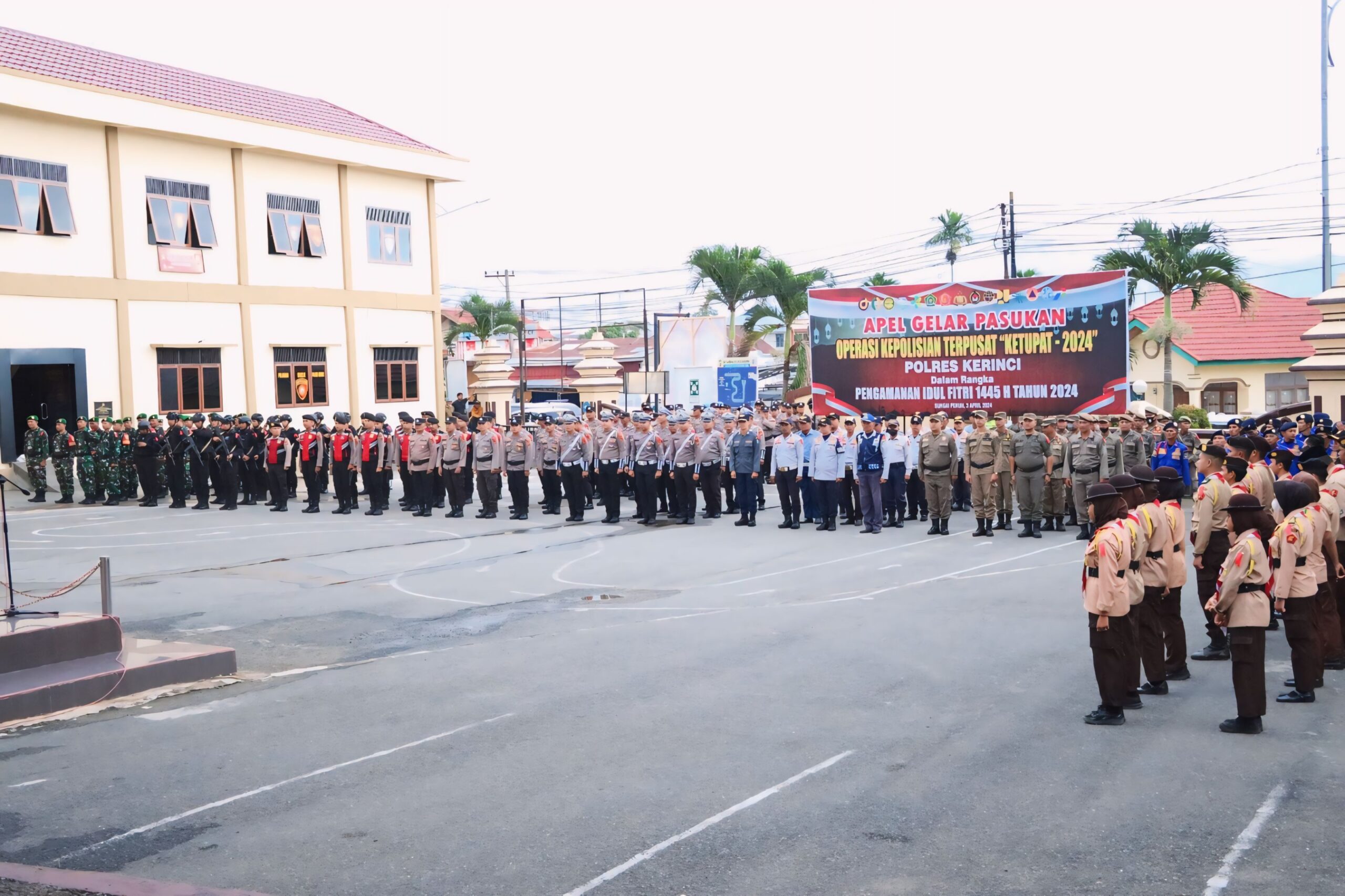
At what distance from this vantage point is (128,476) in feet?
85.8

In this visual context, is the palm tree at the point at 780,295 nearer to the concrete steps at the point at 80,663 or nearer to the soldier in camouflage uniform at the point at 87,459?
the soldier in camouflage uniform at the point at 87,459

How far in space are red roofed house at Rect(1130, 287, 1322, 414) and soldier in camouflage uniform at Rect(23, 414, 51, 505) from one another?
3147 centimetres

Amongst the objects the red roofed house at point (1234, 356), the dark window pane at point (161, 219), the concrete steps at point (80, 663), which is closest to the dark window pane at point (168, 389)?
the dark window pane at point (161, 219)

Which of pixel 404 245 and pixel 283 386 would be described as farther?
pixel 404 245

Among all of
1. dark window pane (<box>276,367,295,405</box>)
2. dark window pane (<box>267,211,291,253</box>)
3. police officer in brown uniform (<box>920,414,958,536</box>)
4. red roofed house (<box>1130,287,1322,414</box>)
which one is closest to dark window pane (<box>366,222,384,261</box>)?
dark window pane (<box>267,211,291,253</box>)

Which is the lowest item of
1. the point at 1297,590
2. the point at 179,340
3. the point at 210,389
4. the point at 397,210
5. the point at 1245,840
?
the point at 1245,840

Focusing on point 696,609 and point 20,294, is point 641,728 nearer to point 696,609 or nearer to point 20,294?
point 696,609

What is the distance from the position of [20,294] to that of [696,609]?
21.0m

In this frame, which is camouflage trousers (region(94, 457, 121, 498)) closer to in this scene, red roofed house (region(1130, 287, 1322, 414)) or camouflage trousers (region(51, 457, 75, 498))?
camouflage trousers (region(51, 457, 75, 498))

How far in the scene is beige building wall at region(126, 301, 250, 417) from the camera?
28.8 meters

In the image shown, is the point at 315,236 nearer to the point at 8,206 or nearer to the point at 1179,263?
the point at 8,206

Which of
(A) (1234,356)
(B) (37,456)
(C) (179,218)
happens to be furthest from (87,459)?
(A) (1234,356)

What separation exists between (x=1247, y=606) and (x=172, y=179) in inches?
1110

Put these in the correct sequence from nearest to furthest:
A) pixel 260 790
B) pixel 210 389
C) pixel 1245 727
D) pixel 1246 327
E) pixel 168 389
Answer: pixel 260 790 → pixel 1245 727 → pixel 168 389 → pixel 210 389 → pixel 1246 327
